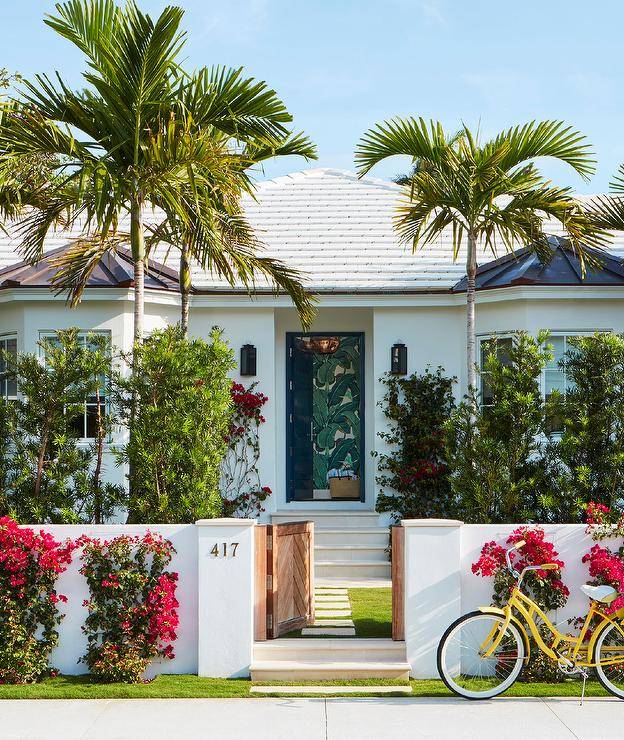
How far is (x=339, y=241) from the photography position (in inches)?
610

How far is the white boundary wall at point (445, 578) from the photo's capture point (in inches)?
330

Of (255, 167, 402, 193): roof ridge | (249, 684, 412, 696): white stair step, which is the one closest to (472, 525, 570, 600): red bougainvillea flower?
(249, 684, 412, 696): white stair step

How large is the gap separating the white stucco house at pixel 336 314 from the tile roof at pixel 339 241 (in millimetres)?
33

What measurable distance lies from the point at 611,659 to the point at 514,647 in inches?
31.2

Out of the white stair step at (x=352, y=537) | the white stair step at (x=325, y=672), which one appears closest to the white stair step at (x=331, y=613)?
the white stair step at (x=325, y=672)

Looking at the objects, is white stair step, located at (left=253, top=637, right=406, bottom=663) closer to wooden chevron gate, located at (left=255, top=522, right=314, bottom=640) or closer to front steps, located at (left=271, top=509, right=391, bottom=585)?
wooden chevron gate, located at (left=255, top=522, right=314, bottom=640)

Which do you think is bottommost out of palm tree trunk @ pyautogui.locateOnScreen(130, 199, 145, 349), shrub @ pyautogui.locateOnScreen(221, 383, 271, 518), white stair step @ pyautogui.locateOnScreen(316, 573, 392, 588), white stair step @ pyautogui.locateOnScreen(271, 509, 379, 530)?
white stair step @ pyautogui.locateOnScreen(316, 573, 392, 588)

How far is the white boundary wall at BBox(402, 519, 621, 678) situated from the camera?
27.5 ft

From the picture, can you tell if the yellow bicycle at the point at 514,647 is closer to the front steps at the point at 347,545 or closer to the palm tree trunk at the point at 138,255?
the front steps at the point at 347,545

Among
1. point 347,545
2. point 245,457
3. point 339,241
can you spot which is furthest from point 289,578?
point 339,241

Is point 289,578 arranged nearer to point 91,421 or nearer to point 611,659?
point 611,659

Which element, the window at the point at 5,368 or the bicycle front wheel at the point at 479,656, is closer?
the bicycle front wheel at the point at 479,656

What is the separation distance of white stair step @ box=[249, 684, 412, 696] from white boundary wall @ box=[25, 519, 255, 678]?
1.53ft

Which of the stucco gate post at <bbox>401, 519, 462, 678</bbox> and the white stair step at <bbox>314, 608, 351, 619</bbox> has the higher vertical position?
the stucco gate post at <bbox>401, 519, 462, 678</bbox>
